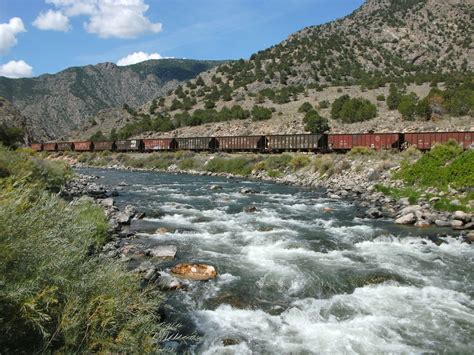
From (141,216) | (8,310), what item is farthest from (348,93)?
(8,310)

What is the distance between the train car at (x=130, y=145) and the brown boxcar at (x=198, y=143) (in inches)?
343

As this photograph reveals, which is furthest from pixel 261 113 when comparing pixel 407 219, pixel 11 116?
pixel 11 116

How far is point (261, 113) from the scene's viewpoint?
211ft

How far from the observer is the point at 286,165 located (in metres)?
41.1

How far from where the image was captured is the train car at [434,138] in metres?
31.6

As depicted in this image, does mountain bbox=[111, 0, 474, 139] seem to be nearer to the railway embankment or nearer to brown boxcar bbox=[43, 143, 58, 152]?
brown boxcar bbox=[43, 143, 58, 152]

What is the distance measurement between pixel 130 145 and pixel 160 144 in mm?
7458

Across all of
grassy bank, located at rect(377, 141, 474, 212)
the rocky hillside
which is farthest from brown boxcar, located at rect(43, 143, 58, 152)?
grassy bank, located at rect(377, 141, 474, 212)

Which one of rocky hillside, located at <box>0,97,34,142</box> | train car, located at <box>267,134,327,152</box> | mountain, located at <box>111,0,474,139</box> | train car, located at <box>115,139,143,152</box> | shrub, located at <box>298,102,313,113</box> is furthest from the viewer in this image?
rocky hillside, located at <box>0,97,34,142</box>

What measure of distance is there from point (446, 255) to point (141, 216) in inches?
513

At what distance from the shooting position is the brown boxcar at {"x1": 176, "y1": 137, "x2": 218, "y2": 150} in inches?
2158

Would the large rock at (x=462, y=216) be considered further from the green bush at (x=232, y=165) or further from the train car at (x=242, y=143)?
the train car at (x=242, y=143)

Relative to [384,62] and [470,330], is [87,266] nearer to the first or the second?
[470,330]

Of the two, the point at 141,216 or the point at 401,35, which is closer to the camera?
the point at 141,216
